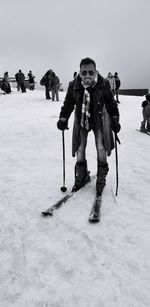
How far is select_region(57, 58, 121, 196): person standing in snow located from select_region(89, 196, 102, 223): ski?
0.54 feet

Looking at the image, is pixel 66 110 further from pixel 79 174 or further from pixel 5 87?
pixel 5 87

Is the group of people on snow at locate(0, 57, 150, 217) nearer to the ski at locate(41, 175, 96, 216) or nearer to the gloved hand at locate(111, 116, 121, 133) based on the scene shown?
the gloved hand at locate(111, 116, 121, 133)

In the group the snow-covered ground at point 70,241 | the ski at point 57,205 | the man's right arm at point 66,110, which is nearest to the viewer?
the snow-covered ground at point 70,241

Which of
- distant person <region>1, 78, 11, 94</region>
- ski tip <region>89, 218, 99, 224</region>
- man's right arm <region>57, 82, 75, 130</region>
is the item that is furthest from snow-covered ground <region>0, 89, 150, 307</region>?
distant person <region>1, 78, 11, 94</region>

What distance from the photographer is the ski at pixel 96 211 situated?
3.75 m

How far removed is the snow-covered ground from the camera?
2586mm

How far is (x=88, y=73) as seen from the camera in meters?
4.02

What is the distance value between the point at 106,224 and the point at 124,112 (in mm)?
13166

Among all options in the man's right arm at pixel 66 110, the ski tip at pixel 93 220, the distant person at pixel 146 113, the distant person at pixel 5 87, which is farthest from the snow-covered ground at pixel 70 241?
the distant person at pixel 5 87

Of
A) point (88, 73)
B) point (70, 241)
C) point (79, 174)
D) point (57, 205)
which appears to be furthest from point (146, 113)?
point (70, 241)

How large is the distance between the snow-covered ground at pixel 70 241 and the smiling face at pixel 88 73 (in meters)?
1.66

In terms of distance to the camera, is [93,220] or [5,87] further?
[5,87]

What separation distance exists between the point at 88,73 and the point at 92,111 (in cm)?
52

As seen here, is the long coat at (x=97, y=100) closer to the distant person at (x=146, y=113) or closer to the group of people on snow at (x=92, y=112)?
the group of people on snow at (x=92, y=112)
